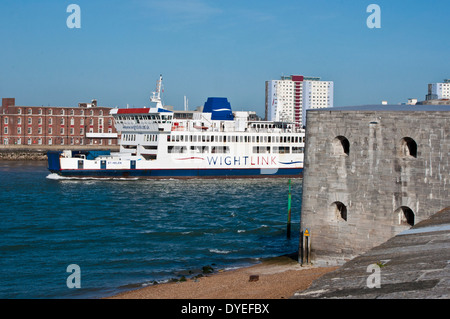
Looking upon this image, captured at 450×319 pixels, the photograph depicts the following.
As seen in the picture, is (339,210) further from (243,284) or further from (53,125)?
(53,125)

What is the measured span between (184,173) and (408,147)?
3516 centimetres

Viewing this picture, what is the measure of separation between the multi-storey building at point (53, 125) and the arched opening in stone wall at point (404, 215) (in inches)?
2941

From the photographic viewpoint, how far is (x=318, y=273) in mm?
15156

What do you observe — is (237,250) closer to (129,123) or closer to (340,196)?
(340,196)

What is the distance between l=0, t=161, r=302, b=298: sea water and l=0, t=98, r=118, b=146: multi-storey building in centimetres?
4168

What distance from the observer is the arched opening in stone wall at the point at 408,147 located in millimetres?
14833

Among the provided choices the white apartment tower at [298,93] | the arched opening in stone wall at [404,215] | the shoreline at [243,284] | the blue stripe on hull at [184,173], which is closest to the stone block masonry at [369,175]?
the arched opening in stone wall at [404,215]

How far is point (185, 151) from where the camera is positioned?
1951 inches

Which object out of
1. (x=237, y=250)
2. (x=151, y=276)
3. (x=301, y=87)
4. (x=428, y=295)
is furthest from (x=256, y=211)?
(x=301, y=87)

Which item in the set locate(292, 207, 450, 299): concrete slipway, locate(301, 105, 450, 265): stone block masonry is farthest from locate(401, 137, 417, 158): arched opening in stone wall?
locate(292, 207, 450, 299): concrete slipway

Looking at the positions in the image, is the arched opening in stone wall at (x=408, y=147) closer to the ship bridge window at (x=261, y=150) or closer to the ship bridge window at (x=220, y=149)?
the ship bridge window at (x=220, y=149)

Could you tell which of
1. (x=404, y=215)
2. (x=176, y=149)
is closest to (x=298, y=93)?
(x=176, y=149)

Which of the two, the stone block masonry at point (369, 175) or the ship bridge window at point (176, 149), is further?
the ship bridge window at point (176, 149)
